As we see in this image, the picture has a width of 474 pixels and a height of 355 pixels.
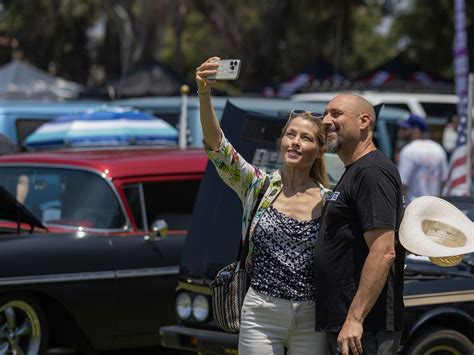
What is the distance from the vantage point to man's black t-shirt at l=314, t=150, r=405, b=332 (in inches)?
164

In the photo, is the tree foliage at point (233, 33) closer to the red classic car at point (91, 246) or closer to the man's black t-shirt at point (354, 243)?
the red classic car at point (91, 246)

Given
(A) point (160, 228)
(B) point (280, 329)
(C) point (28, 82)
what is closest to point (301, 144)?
(B) point (280, 329)

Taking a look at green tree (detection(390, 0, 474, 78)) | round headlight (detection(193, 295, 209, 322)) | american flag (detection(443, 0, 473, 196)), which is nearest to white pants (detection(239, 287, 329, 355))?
round headlight (detection(193, 295, 209, 322))

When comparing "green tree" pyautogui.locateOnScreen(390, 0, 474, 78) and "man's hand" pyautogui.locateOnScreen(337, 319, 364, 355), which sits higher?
"green tree" pyautogui.locateOnScreen(390, 0, 474, 78)

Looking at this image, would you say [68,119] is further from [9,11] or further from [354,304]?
[9,11]

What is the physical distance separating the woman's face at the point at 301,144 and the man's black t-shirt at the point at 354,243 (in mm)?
353

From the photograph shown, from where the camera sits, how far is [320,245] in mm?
4316

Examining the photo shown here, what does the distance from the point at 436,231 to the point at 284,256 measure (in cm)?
63

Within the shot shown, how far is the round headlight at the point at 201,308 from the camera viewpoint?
664 centimetres

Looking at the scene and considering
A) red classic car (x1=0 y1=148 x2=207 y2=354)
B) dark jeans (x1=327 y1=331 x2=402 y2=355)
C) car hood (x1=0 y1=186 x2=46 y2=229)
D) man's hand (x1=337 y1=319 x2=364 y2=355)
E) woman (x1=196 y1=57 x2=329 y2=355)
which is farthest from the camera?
car hood (x1=0 y1=186 x2=46 y2=229)

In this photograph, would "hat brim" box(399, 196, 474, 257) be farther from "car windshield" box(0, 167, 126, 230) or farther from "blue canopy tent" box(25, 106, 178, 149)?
"blue canopy tent" box(25, 106, 178, 149)

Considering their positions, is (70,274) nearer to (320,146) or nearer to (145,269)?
(145,269)

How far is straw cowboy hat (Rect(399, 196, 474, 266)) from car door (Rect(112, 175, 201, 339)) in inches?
130

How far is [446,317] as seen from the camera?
6.27 m
